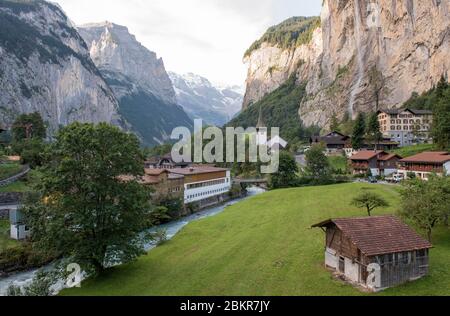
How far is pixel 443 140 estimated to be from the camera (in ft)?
258

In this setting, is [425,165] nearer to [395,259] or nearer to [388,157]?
[388,157]

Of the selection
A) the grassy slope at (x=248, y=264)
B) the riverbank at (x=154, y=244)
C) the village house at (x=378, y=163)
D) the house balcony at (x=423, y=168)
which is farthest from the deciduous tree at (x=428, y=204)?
the village house at (x=378, y=163)

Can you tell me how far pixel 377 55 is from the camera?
6319 inches

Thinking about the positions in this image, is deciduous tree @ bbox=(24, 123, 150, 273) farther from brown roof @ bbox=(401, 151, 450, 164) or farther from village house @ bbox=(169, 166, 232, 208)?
brown roof @ bbox=(401, 151, 450, 164)

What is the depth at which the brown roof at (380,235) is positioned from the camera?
2536cm

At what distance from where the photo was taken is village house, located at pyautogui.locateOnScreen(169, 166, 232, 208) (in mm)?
75269

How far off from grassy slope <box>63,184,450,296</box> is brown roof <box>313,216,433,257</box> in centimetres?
258

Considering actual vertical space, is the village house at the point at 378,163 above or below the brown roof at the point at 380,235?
above

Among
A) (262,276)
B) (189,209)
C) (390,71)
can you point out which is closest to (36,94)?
(189,209)

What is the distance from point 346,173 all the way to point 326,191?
23679mm

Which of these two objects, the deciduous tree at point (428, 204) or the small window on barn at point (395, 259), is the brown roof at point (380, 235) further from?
the deciduous tree at point (428, 204)

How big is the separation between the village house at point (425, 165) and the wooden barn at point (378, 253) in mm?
42055

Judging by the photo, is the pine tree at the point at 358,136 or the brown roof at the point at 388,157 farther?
the pine tree at the point at 358,136
